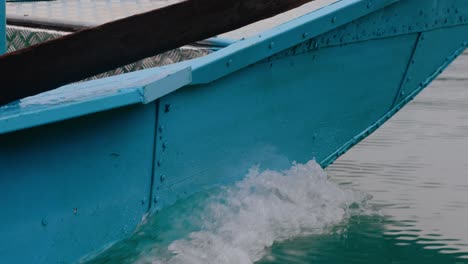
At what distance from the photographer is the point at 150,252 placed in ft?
13.1

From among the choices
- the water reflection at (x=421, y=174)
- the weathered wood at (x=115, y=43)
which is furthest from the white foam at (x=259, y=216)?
the weathered wood at (x=115, y=43)

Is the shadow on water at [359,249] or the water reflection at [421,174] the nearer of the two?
the shadow on water at [359,249]

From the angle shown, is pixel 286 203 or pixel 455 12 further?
pixel 455 12

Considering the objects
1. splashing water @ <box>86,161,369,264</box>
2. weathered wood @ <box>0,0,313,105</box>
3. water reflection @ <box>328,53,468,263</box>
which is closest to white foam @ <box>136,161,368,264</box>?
splashing water @ <box>86,161,369,264</box>

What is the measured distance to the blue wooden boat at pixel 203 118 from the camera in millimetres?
3217

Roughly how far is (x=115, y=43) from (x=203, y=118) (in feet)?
2.82

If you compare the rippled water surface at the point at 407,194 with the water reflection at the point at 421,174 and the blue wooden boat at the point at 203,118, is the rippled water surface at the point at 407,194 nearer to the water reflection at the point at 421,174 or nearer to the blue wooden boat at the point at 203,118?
the water reflection at the point at 421,174

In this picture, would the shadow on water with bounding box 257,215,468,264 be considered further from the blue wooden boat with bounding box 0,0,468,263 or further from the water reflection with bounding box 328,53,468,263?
the blue wooden boat with bounding box 0,0,468,263

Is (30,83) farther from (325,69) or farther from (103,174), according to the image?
(325,69)

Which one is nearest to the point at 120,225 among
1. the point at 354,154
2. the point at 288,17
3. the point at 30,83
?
the point at 30,83

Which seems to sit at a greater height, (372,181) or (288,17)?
(288,17)

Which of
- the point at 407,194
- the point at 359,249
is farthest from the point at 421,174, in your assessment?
the point at 359,249

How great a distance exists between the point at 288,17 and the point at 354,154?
7.68 feet

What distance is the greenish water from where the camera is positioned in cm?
408
